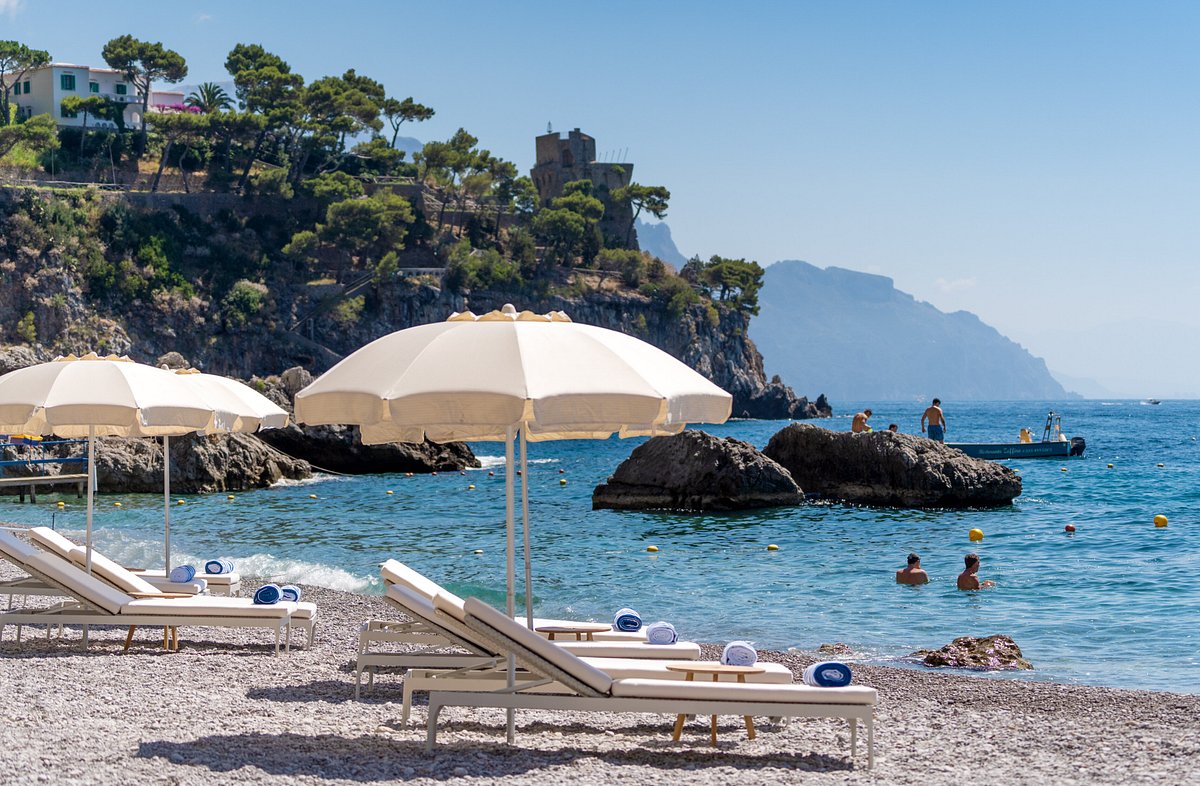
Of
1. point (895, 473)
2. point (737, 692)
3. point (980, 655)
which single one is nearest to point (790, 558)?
point (895, 473)

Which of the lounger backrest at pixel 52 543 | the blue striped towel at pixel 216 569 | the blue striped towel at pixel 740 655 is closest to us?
the blue striped towel at pixel 740 655

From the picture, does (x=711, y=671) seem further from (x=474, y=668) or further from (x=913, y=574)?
(x=913, y=574)

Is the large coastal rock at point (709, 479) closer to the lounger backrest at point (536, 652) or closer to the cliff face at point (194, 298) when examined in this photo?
the lounger backrest at point (536, 652)

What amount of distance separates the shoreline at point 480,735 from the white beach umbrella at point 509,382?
174 cm

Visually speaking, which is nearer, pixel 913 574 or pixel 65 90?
pixel 913 574

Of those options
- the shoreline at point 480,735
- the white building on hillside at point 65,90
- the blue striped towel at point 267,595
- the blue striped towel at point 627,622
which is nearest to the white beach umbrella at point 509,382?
the shoreline at point 480,735

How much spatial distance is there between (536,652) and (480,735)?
924 millimetres

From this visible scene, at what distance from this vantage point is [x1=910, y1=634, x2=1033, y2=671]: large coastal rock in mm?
10008

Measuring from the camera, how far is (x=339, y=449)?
124 ft

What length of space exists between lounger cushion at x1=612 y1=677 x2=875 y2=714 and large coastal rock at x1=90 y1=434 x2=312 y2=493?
2658cm

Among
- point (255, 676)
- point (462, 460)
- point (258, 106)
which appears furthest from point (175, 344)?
point (255, 676)

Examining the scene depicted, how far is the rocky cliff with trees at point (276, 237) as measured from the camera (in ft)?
248

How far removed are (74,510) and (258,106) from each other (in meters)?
69.0

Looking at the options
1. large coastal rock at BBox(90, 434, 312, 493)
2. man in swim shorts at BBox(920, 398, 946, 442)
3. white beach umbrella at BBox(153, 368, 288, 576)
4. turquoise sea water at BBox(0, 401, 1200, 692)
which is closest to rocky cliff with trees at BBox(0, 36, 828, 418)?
large coastal rock at BBox(90, 434, 312, 493)
